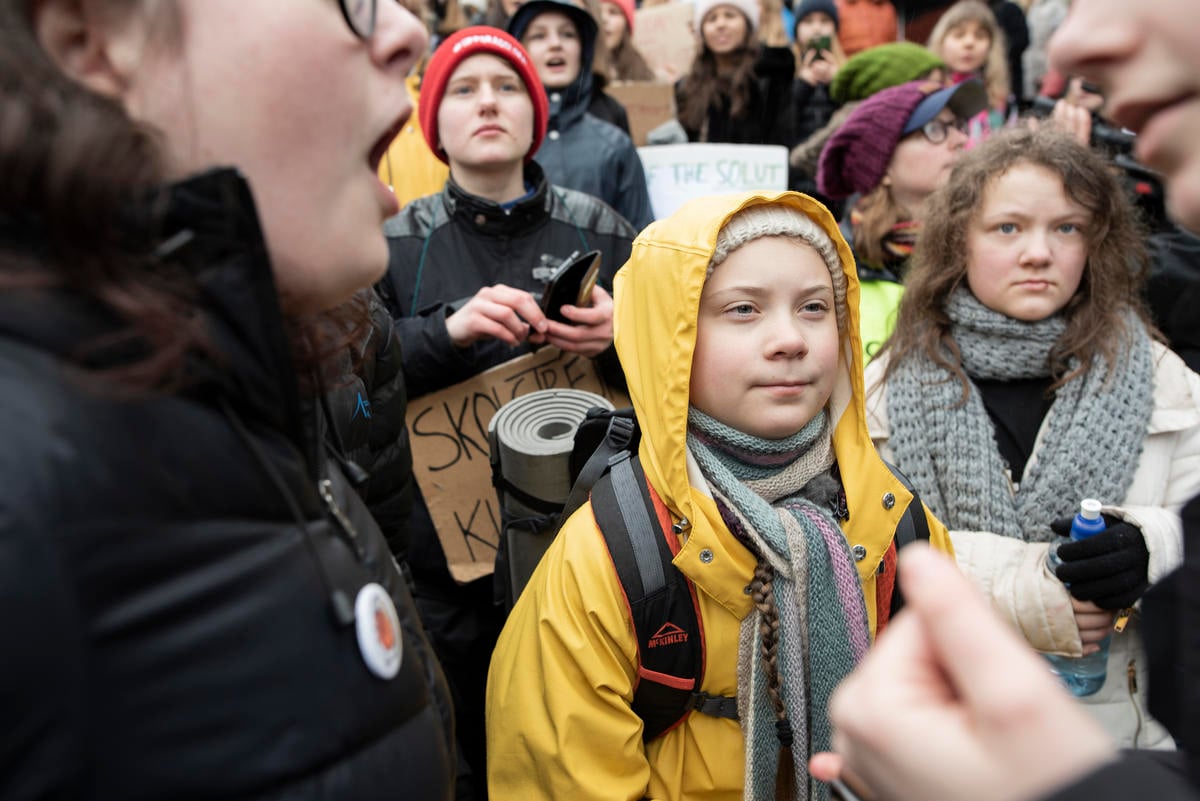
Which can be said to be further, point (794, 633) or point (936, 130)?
point (936, 130)

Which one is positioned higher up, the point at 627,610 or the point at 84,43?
the point at 84,43

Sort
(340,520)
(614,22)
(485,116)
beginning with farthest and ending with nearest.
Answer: (614,22) < (485,116) < (340,520)

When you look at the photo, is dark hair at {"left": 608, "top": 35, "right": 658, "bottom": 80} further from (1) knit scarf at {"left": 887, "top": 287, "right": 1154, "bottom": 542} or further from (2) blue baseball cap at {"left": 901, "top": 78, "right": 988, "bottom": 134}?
(1) knit scarf at {"left": 887, "top": 287, "right": 1154, "bottom": 542}

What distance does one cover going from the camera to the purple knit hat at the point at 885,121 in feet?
11.8

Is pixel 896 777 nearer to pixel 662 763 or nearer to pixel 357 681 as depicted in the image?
pixel 357 681

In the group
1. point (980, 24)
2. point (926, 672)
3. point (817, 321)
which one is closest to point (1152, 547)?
point (817, 321)

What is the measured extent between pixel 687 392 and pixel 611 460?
10.8 inches

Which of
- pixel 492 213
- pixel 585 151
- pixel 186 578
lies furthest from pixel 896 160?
pixel 186 578

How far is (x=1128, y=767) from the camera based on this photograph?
64 centimetres

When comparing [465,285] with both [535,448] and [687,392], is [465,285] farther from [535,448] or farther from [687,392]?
[687,392]

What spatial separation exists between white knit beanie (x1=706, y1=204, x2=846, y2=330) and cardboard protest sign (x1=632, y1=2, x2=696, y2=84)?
5.15 m

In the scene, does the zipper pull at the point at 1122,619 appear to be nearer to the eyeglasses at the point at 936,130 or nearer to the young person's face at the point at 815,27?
the eyeglasses at the point at 936,130

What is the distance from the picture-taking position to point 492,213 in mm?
3094

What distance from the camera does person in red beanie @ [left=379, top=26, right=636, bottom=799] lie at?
265 centimetres
